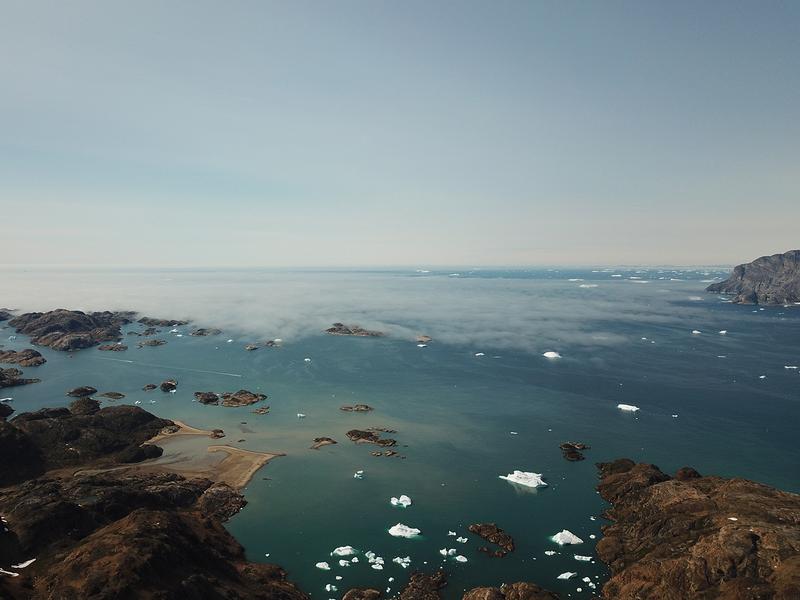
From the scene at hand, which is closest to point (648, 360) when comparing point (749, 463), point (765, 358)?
point (765, 358)

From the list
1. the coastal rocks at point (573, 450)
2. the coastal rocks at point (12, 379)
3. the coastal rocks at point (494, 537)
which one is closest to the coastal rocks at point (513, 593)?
the coastal rocks at point (494, 537)

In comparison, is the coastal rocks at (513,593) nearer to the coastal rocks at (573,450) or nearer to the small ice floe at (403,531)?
the small ice floe at (403,531)

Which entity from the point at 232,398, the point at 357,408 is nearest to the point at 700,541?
the point at 357,408

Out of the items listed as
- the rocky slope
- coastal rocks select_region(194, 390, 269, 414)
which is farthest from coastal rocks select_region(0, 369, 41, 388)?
the rocky slope

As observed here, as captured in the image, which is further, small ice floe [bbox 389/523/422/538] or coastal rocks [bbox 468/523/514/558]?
small ice floe [bbox 389/523/422/538]

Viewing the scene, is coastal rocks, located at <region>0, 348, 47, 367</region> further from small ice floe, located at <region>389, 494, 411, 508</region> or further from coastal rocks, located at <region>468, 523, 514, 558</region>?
coastal rocks, located at <region>468, 523, 514, 558</region>

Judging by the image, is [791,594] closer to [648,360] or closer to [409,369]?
[409,369]

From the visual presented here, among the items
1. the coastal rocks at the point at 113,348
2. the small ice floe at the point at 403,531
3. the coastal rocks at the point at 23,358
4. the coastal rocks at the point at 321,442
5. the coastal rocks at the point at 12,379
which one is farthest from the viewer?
the coastal rocks at the point at 113,348

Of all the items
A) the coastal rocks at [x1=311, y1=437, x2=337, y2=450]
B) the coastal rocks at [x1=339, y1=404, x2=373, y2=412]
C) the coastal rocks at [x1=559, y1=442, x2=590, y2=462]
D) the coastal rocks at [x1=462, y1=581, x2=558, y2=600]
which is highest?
the coastal rocks at [x1=462, y1=581, x2=558, y2=600]
